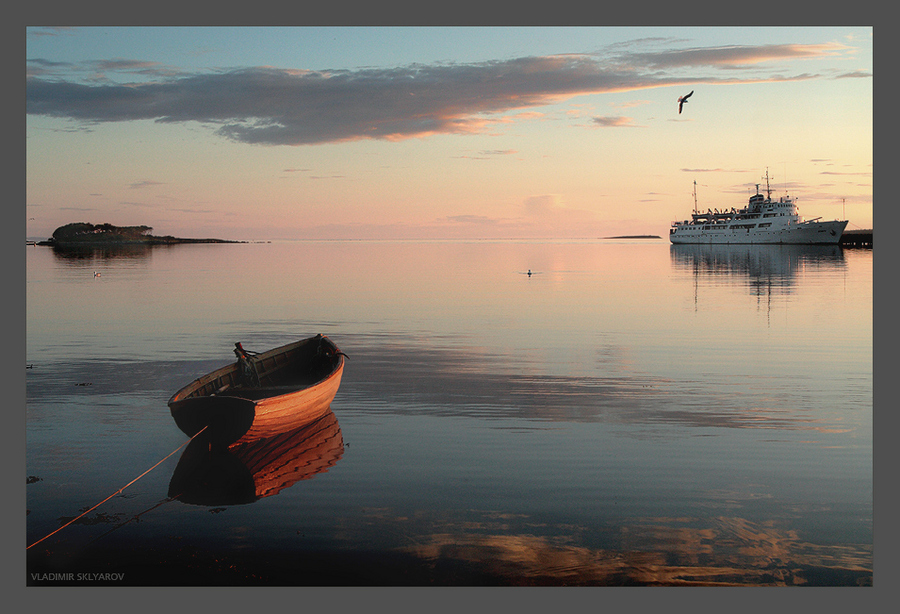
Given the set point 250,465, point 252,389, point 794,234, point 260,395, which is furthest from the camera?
point 794,234

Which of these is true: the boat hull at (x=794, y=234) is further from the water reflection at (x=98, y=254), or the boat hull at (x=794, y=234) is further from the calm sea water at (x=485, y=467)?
the calm sea water at (x=485, y=467)

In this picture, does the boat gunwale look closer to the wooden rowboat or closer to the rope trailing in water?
the wooden rowboat

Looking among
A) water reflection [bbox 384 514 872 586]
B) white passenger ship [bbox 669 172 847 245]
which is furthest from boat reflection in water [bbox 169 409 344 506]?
white passenger ship [bbox 669 172 847 245]

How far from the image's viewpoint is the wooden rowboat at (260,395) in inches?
438

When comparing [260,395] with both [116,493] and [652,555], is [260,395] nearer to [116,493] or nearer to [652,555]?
[116,493]

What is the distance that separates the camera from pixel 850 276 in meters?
51.0

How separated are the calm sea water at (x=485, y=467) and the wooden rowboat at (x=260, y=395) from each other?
0.49 metres

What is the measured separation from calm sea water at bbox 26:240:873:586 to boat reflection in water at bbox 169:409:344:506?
63mm

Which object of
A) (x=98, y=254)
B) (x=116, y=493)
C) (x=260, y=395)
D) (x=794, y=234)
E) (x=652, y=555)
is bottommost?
(x=652, y=555)

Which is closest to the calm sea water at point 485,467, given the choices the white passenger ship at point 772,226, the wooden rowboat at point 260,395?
the wooden rowboat at point 260,395

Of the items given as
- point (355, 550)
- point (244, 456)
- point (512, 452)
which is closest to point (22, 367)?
point (244, 456)

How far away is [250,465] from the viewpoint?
11273mm

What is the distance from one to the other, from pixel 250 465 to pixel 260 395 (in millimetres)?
2666

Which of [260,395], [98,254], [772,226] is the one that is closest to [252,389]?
[260,395]
